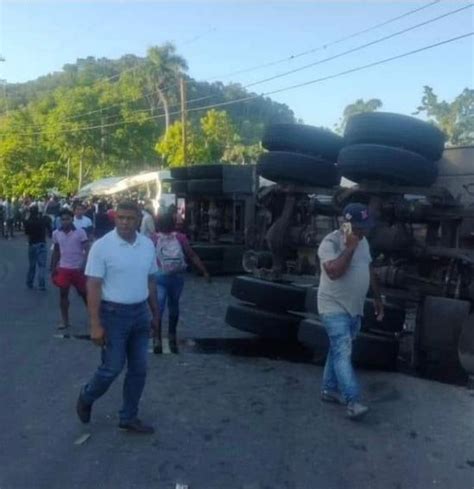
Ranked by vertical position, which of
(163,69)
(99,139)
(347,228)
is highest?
(163,69)

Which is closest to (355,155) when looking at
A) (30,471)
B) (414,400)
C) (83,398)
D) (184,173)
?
(414,400)

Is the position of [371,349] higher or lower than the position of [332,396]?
higher

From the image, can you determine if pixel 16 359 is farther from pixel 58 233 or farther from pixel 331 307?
pixel 331 307

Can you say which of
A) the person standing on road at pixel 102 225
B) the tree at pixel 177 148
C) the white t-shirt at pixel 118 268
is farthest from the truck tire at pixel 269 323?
the tree at pixel 177 148

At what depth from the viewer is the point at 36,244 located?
1381 centimetres

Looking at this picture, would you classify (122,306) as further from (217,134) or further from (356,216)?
(217,134)

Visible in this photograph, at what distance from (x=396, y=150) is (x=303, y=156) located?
5.00 ft

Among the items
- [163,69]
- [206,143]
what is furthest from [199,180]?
[163,69]

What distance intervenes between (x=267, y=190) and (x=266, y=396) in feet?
11.1

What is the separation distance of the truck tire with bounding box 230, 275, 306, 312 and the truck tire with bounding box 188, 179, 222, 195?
8.48 meters

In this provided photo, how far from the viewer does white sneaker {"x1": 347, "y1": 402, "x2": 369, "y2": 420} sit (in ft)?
18.1

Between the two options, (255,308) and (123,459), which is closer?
(123,459)

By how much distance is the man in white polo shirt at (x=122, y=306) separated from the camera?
16.7 ft

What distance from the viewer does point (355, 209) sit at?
5.58 meters
